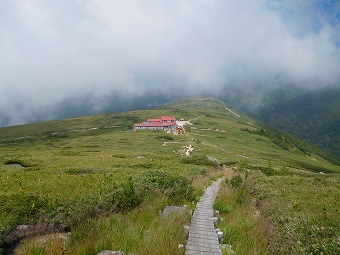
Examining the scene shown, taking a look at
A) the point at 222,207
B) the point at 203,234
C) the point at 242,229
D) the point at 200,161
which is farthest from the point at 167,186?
the point at 200,161

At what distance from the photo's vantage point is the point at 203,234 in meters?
11.1

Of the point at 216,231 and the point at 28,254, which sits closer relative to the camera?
the point at 28,254

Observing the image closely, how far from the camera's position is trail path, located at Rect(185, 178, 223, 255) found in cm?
958

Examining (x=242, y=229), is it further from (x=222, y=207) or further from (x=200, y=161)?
(x=200, y=161)

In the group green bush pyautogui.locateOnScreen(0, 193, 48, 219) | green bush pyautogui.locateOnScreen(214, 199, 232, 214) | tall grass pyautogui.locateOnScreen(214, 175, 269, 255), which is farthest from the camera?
green bush pyautogui.locateOnScreen(214, 199, 232, 214)

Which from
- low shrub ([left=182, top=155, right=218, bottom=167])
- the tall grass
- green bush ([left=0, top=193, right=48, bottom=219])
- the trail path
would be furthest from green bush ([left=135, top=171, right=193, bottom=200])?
low shrub ([left=182, top=155, right=218, bottom=167])

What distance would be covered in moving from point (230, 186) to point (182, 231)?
14.1 m

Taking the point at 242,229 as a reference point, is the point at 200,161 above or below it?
below

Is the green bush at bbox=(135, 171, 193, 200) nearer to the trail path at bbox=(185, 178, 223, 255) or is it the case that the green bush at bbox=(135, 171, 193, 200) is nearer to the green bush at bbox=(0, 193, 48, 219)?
the trail path at bbox=(185, 178, 223, 255)

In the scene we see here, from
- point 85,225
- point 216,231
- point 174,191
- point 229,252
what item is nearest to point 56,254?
point 85,225

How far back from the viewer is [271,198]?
690 inches

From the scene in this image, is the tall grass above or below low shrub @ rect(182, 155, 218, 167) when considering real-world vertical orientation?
above

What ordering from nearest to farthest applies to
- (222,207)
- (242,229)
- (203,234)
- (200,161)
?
(203,234) < (242,229) < (222,207) < (200,161)

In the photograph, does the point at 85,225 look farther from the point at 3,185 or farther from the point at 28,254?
the point at 3,185
